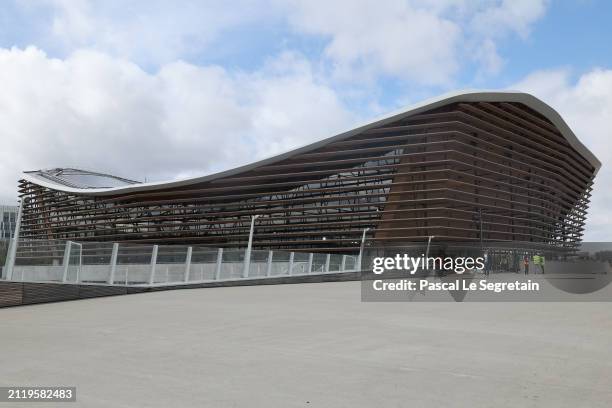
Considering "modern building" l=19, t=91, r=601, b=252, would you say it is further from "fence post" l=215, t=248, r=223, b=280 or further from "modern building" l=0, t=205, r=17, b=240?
"fence post" l=215, t=248, r=223, b=280

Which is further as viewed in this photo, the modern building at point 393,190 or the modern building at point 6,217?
the modern building at point 6,217

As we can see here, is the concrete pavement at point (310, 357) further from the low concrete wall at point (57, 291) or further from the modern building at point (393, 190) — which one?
the modern building at point (393, 190)

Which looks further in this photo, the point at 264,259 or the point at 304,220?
the point at 304,220

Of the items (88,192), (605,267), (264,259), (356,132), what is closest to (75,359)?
(264,259)

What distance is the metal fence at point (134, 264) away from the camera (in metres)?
13.1

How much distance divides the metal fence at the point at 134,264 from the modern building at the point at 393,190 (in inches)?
1205

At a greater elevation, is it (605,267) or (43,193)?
(43,193)

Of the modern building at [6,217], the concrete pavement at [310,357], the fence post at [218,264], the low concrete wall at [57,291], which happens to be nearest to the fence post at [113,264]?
the low concrete wall at [57,291]

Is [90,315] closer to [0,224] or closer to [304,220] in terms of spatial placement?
[304,220]

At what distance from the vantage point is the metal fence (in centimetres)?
1313

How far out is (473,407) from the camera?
4.31 meters

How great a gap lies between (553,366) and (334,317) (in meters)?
5.10

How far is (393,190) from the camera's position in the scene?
184 ft

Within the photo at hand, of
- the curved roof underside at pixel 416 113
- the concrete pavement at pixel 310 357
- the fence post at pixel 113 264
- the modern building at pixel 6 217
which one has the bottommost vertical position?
the concrete pavement at pixel 310 357
